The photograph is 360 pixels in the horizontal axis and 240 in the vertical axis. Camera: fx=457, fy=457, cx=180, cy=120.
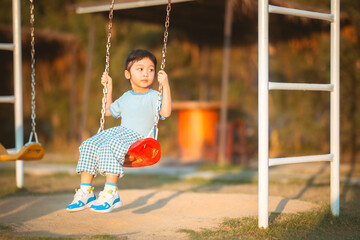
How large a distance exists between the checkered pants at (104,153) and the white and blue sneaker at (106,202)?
0.16m

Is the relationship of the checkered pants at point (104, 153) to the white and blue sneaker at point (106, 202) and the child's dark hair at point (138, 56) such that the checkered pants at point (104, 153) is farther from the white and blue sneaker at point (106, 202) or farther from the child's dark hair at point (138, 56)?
the child's dark hair at point (138, 56)

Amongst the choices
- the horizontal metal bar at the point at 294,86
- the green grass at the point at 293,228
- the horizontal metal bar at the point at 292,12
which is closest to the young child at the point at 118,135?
the green grass at the point at 293,228

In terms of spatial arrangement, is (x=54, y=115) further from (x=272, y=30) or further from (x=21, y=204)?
(x=21, y=204)

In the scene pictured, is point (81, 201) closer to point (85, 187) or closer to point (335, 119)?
point (85, 187)

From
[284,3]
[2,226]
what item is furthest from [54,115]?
[2,226]

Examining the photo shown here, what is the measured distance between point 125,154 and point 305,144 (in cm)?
930

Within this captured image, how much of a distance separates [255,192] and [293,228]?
7.59 ft

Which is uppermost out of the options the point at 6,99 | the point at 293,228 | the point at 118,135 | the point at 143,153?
the point at 6,99

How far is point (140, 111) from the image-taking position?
382 cm

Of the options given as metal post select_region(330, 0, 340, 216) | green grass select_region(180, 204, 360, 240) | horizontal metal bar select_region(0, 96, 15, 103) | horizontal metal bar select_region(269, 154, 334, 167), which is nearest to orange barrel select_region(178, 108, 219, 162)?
horizontal metal bar select_region(0, 96, 15, 103)

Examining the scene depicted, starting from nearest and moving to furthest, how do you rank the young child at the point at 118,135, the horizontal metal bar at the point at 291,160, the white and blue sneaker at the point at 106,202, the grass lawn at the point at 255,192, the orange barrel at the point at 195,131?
the white and blue sneaker at the point at 106,202 < the young child at the point at 118,135 < the grass lawn at the point at 255,192 < the horizontal metal bar at the point at 291,160 < the orange barrel at the point at 195,131

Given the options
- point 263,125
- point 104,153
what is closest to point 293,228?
point 263,125

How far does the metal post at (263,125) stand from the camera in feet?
11.9

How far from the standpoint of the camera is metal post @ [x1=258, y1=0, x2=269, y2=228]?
11.9 feet
